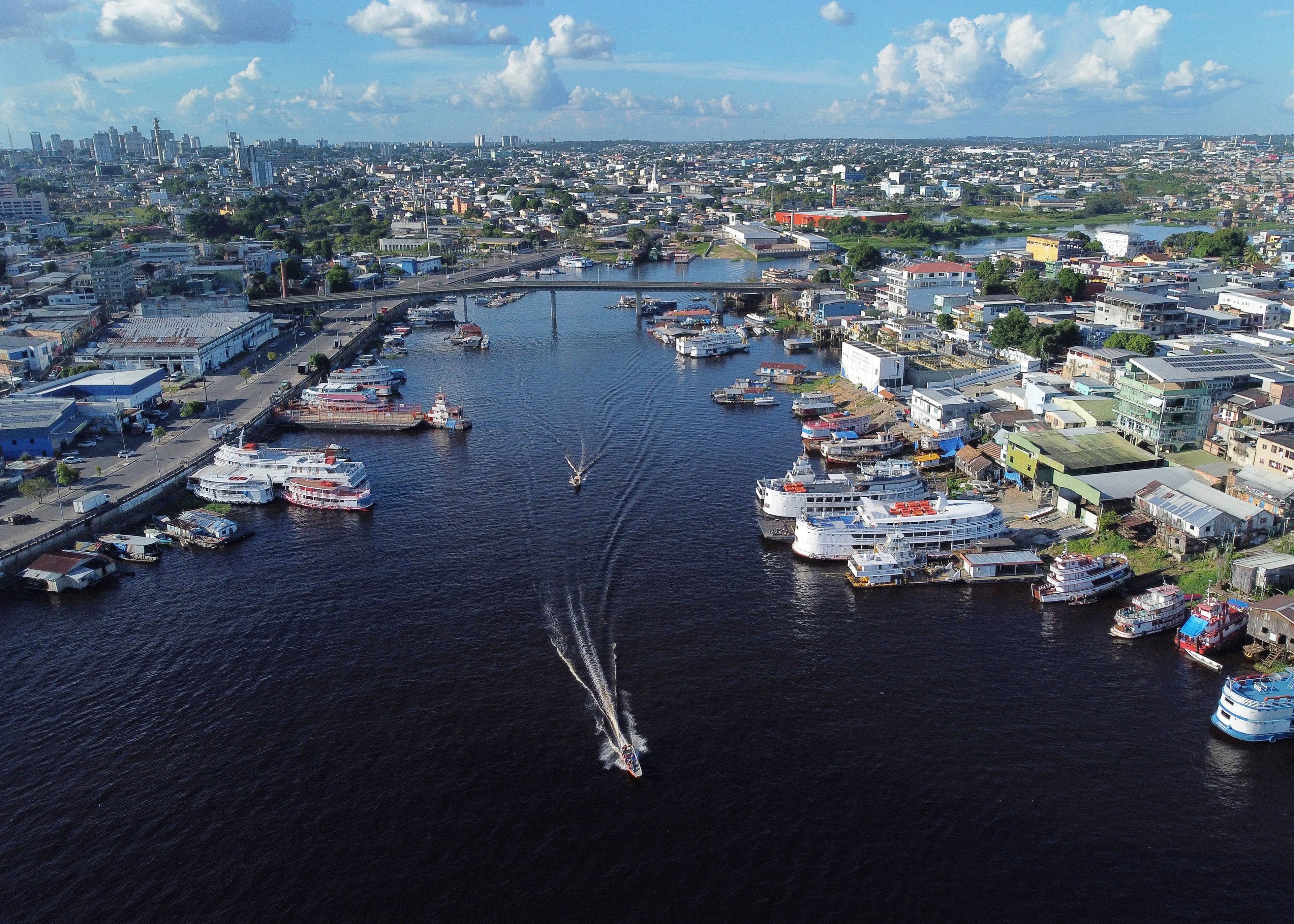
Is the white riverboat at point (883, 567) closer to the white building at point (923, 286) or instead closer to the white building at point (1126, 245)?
the white building at point (923, 286)

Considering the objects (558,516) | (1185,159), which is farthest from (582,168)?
(558,516)

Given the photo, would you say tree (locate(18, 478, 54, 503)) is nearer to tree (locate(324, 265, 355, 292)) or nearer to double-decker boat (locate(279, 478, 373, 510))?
double-decker boat (locate(279, 478, 373, 510))

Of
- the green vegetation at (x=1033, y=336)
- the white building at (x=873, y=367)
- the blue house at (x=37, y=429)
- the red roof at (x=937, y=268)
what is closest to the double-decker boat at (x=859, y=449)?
the white building at (x=873, y=367)

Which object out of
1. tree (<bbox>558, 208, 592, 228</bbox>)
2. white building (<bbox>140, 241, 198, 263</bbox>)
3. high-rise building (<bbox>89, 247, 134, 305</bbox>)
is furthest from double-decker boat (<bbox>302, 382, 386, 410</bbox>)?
tree (<bbox>558, 208, 592, 228</bbox>)

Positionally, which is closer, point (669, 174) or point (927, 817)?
point (927, 817)

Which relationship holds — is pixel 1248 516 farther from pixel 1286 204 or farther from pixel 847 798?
pixel 1286 204
